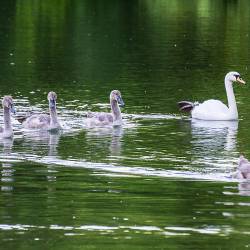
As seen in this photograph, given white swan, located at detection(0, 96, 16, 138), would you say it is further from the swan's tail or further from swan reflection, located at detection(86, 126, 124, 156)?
the swan's tail

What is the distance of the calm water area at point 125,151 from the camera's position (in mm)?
15555

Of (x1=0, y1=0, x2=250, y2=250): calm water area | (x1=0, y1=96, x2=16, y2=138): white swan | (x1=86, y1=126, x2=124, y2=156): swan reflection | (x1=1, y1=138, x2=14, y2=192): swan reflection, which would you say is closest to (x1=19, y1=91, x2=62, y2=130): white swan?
(x1=0, y1=0, x2=250, y2=250): calm water area

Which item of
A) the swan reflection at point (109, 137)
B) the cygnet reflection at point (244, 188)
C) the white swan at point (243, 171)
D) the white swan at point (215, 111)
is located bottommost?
the cygnet reflection at point (244, 188)

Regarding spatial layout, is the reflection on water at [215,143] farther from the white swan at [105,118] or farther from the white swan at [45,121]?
the white swan at [45,121]

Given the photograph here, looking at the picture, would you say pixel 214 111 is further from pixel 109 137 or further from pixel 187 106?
pixel 109 137

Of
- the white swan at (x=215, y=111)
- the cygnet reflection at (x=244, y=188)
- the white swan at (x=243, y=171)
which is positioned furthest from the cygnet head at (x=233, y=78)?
the cygnet reflection at (x=244, y=188)

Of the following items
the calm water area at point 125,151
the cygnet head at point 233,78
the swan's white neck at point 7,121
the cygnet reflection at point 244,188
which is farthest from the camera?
the cygnet head at point 233,78

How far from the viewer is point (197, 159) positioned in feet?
70.6

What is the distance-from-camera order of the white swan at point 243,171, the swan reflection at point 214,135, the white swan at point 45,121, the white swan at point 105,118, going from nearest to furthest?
the white swan at point 243,171
the swan reflection at point 214,135
the white swan at point 45,121
the white swan at point 105,118

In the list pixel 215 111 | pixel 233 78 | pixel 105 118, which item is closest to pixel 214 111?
pixel 215 111

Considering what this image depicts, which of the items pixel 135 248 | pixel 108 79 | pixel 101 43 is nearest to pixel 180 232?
pixel 135 248

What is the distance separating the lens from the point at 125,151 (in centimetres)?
2258

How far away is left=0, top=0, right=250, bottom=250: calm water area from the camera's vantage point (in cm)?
1555

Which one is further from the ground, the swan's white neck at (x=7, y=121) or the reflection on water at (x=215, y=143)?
the swan's white neck at (x=7, y=121)
